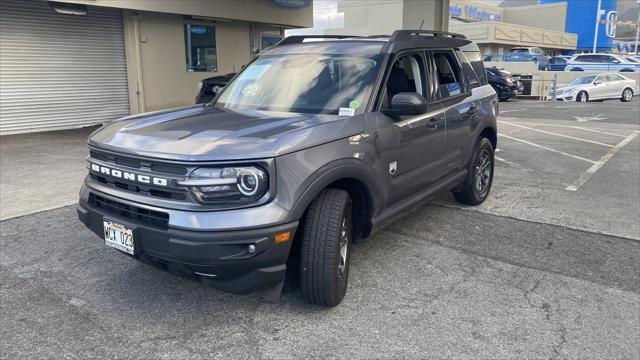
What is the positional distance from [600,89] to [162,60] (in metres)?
19.5

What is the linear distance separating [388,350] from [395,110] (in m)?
1.78

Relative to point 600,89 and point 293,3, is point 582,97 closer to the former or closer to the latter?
point 600,89

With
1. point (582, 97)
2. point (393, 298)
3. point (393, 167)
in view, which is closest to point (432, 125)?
point (393, 167)

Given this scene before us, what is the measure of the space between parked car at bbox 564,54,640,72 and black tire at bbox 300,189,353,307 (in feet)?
119

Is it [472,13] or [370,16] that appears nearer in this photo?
[370,16]

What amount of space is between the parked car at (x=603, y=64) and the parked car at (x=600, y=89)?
10.7 metres

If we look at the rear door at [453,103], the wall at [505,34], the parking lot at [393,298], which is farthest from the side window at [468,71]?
the wall at [505,34]

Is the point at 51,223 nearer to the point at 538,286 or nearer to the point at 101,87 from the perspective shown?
the point at 538,286

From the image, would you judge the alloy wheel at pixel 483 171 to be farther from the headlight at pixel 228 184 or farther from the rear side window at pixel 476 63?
the headlight at pixel 228 184

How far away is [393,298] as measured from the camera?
12.5 feet

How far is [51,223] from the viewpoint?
17.9ft

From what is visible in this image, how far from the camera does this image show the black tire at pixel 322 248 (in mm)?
3316

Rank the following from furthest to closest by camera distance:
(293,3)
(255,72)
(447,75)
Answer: (293,3)
(447,75)
(255,72)

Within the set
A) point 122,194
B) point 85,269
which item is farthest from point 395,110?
point 85,269
